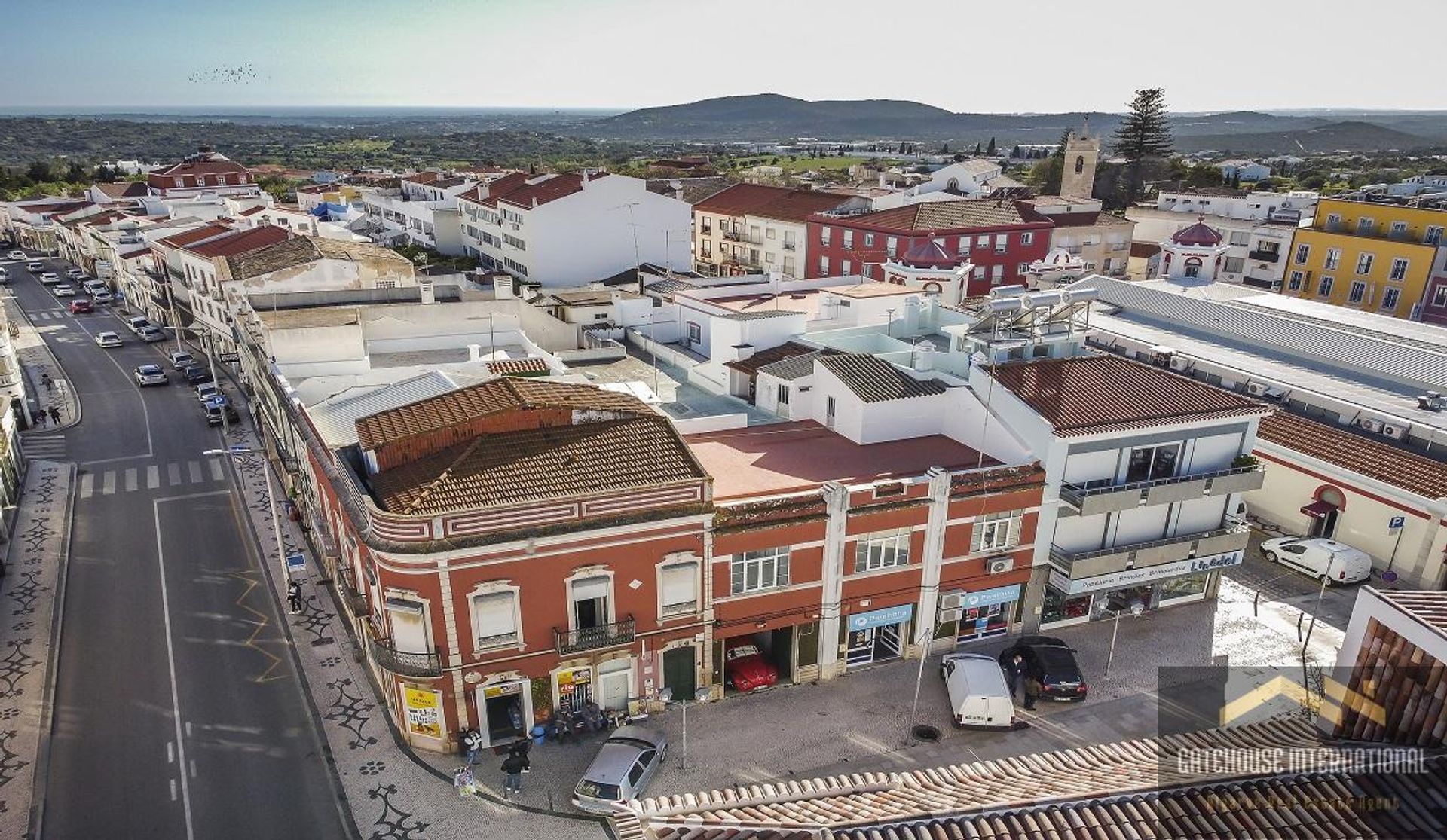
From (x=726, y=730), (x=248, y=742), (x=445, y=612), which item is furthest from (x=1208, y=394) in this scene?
(x=248, y=742)

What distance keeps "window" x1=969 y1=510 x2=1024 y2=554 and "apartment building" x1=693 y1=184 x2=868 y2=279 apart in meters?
49.6

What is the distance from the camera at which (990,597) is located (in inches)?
1220

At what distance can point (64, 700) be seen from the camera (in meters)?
28.5

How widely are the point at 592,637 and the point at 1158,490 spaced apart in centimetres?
2037

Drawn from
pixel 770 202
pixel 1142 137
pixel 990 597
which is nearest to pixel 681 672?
pixel 990 597

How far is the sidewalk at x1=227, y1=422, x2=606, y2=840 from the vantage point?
77.4ft

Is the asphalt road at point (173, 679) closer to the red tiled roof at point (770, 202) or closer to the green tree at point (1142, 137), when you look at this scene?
the red tiled roof at point (770, 202)

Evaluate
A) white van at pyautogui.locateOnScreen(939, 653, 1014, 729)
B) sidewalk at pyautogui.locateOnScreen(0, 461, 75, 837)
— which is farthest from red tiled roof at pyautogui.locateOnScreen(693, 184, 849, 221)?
sidewalk at pyautogui.locateOnScreen(0, 461, 75, 837)

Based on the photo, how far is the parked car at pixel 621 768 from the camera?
2384 centimetres

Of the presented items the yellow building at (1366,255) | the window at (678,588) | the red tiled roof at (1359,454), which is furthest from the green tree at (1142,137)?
the window at (678,588)

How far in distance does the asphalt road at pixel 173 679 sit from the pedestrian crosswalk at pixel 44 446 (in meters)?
1.05

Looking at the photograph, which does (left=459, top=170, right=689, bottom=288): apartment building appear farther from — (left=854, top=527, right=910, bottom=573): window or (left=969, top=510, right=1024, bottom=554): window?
(left=854, top=527, right=910, bottom=573): window

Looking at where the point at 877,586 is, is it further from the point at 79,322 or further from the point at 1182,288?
the point at 79,322

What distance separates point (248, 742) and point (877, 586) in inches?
816
